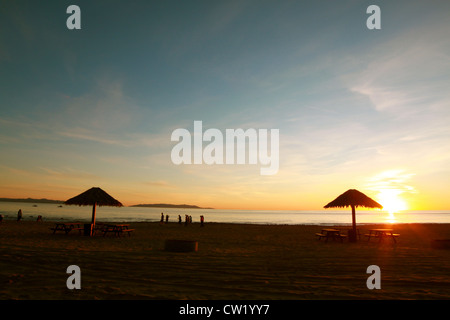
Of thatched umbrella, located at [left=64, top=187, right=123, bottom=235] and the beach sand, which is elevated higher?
thatched umbrella, located at [left=64, top=187, right=123, bottom=235]

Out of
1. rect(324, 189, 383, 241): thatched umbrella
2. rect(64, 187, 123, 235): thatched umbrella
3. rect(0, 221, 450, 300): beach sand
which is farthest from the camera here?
rect(64, 187, 123, 235): thatched umbrella

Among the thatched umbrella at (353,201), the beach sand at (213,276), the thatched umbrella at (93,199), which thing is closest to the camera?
the beach sand at (213,276)

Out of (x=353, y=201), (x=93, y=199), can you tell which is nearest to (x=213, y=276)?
(x=353, y=201)

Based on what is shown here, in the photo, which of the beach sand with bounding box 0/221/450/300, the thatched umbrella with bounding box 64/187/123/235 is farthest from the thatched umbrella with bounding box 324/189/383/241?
the thatched umbrella with bounding box 64/187/123/235

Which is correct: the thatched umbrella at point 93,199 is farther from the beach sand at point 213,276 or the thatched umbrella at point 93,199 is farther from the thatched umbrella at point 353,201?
the thatched umbrella at point 353,201

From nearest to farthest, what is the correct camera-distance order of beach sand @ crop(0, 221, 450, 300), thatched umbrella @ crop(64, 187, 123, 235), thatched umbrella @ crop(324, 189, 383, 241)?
1. beach sand @ crop(0, 221, 450, 300)
2. thatched umbrella @ crop(324, 189, 383, 241)
3. thatched umbrella @ crop(64, 187, 123, 235)

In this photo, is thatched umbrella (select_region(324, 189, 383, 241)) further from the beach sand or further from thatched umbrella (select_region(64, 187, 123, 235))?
thatched umbrella (select_region(64, 187, 123, 235))

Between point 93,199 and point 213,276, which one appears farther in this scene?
point 93,199

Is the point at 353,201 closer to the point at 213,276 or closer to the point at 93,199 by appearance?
the point at 213,276

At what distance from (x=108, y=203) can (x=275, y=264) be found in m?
11.4

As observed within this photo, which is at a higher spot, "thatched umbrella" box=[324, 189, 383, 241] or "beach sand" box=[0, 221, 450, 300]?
"thatched umbrella" box=[324, 189, 383, 241]

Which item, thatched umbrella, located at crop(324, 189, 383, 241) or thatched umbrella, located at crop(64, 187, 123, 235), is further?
thatched umbrella, located at crop(64, 187, 123, 235)

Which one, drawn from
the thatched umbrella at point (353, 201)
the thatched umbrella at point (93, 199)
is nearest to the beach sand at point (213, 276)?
the thatched umbrella at point (353, 201)
